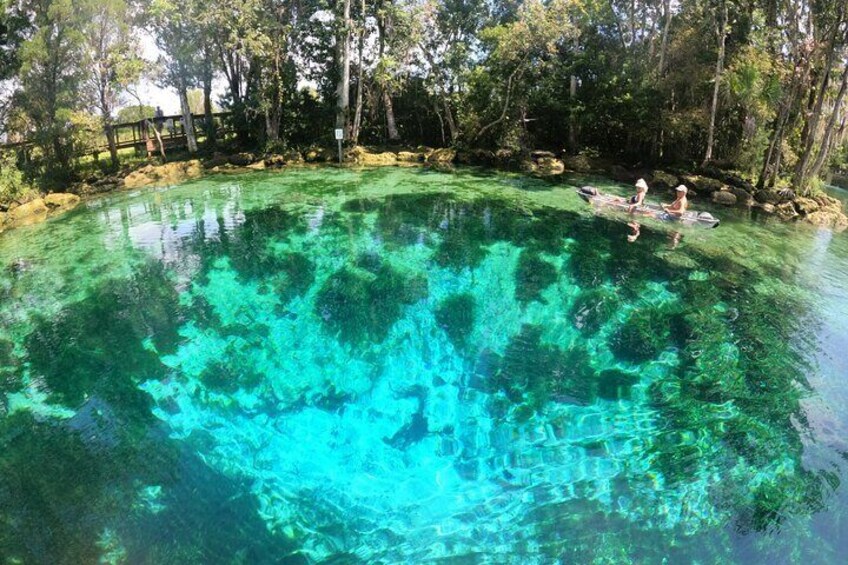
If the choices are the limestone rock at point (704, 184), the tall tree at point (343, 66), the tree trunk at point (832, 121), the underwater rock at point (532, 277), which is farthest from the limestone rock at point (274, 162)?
the tree trunk at point (832, 121)

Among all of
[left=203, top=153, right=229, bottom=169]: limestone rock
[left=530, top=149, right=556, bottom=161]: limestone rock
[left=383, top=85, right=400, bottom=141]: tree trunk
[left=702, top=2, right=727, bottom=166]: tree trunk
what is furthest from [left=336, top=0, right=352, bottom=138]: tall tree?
[left=702, top=2, right=727, bottom=166]: tree trunk

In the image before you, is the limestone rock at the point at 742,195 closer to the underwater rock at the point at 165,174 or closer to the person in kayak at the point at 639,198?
the person in kayak at the point at 639,198

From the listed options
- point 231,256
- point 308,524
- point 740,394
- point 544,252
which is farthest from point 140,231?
point 740,394

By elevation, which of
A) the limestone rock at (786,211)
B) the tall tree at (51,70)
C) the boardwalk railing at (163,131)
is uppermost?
the tall tree at (51,70)

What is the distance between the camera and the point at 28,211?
19.2 meters

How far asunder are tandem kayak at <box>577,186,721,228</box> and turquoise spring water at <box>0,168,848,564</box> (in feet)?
4.73

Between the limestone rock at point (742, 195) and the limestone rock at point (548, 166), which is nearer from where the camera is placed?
the limestone rock at point (742, 195)

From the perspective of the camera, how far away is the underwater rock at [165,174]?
24312 millimetres

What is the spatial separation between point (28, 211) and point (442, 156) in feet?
61.8

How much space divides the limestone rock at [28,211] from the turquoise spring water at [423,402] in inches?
207

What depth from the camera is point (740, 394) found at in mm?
7934

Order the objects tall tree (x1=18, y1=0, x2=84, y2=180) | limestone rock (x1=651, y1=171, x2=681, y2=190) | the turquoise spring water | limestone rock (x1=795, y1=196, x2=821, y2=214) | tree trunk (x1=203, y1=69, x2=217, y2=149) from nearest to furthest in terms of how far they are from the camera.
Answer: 1. the turquoise spring water
2. limestone rock (x1=795, y1=196, x2=821, y2=214)
3. tall tree (x1=18, y1=0, x2=84, y2=180)
4. limestone rock (x1=651, y1=171, x2=681, y2=190)
5. tree trunk (x1=203, y1=69, x2=217, y2=149)

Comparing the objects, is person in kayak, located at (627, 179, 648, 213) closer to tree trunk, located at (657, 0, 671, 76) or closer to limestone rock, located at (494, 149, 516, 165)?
tree trunk, located at (657, 0, 671, 76)

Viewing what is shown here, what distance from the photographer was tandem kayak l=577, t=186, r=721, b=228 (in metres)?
15.5
